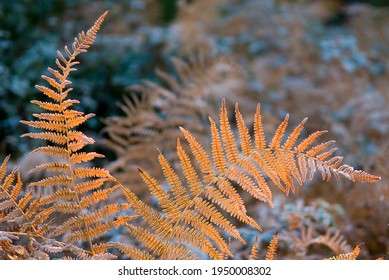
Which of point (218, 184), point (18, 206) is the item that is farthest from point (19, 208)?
point (218, 184)

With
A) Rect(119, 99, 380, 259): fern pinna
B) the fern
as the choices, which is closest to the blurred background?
the fern

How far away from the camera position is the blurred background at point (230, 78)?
2.48 meters

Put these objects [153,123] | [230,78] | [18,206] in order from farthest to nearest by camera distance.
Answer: [230,78], [153,123], [18,206]

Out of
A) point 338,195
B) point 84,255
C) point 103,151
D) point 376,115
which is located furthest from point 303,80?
point 84,255

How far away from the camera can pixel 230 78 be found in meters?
3.70

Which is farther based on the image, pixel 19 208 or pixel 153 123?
pixel 153 123

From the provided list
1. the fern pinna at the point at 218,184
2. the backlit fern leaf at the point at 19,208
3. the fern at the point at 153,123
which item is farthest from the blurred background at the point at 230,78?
the backlit fern leaf at the point at 19,208

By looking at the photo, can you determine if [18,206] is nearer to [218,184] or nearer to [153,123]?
[218,184]

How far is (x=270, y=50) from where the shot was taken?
454 cm

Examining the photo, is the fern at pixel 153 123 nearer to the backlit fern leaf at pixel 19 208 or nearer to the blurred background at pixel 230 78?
the blurred background at pixel 230 78

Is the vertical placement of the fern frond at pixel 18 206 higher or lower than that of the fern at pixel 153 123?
higher

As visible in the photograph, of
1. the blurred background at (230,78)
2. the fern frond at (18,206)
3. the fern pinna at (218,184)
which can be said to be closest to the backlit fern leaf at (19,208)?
the fern frond at (18,206)

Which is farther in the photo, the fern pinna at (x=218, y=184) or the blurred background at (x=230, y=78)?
the blurred background at (x=230, y=78)
